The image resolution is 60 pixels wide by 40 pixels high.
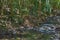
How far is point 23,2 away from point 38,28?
113 centimetres

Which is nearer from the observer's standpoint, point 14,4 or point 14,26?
point 14,26

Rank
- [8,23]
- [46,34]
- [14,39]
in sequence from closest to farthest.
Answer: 1. [14,39]
2. [46,34]
3. [8,23]

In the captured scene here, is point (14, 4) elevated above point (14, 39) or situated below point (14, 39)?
above

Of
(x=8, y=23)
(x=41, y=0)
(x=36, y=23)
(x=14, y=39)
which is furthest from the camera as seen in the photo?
(x=41, y=0)

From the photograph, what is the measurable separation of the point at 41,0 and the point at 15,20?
1.47m

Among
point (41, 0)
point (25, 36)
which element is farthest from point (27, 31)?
point (41, 0)

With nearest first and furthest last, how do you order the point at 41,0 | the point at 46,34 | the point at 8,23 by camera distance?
the point at 46,34 → the point at 8,23 → the point at 41,0

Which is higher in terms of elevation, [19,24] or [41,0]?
[41,0]

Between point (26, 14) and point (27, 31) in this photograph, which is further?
point (26, 14)

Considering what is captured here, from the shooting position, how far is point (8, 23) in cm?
583

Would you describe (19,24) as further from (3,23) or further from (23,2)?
(23,2)

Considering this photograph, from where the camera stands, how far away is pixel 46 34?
546 centimetres

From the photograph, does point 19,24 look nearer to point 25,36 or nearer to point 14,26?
point 14,26

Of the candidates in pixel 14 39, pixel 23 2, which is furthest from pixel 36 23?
pixel 14 39
